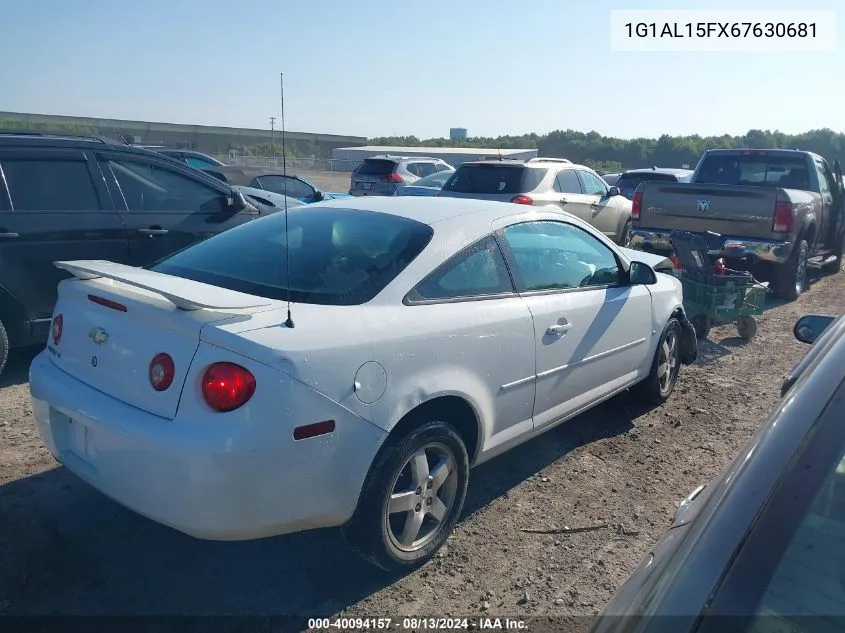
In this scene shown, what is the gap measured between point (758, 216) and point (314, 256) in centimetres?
725

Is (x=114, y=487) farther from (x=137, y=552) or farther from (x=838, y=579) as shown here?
(x=838, y=579)

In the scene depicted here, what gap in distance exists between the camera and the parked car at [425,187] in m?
12.2

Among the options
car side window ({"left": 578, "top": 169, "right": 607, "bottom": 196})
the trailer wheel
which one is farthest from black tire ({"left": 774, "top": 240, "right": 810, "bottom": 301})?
car side window ({"left": 578, "top": 169, "right": 607, "bottom": 196})

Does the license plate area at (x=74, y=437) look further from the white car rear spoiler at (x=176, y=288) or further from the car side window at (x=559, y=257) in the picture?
the car side window at (x=559, y=257)

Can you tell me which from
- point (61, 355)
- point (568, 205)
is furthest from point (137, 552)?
point (568, 205)

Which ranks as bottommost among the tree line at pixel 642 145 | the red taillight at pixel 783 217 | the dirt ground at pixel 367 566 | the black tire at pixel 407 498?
the dirt ground at pixel 367 566

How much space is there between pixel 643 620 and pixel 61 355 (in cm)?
283


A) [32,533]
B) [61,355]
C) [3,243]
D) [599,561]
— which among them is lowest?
[599,561]

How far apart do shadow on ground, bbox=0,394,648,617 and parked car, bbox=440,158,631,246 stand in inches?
309

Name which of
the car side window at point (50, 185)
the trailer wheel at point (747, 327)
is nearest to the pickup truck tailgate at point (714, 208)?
the trailer wheel at point (747, 327)

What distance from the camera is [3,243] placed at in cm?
534

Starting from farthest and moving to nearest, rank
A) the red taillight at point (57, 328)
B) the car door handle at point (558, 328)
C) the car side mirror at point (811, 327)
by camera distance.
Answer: the car door handle at point (558, 328)
the red taillight at point (57, 328)
the car side mirror at point (811, 327)

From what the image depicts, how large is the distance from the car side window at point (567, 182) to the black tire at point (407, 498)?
8.88 m

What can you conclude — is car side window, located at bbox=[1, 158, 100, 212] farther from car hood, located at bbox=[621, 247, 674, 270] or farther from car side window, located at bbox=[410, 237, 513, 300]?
car hood, located at bbox=[621, 247, 674, 270]
